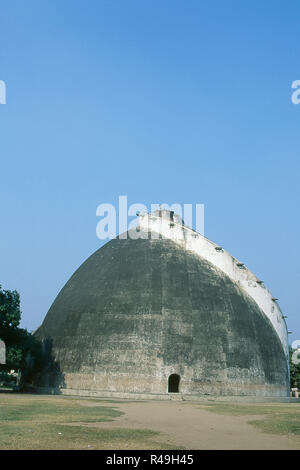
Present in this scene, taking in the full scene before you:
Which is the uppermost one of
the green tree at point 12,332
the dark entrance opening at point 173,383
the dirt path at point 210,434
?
the green tree at point 12,332

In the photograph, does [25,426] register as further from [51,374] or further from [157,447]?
[51,374]

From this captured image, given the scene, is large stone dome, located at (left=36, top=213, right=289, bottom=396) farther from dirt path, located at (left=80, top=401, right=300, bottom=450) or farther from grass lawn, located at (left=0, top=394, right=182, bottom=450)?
grass lawn, located at (left=0, top=394, right=182, bottom=450)

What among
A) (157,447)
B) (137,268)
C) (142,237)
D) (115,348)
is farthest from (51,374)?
(157,447)

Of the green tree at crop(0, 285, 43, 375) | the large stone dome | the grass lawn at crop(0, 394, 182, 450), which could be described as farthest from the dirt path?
the green tree at crop(0, 285, 43, 375)

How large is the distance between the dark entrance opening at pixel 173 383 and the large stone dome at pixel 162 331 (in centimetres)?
6

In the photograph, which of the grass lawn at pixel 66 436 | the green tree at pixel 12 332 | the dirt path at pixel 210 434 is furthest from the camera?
the green tree at pixel 12 332

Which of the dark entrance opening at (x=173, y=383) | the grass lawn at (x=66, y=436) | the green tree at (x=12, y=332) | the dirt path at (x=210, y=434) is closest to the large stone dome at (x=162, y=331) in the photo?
the dark entrance opening at (x=173, y=383)

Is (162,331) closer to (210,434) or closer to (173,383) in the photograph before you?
(173,383)

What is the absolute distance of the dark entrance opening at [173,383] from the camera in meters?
31.8

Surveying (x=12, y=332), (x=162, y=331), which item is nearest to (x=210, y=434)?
(x=162, y=331)

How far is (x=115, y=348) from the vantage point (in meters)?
32.6

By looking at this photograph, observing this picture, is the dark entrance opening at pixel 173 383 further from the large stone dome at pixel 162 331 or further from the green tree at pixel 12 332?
the green tree at pixel 12 332

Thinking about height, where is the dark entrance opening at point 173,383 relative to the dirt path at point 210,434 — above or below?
below
